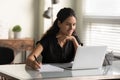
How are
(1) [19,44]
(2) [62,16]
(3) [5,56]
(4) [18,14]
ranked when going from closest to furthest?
1. (2) [62,16]
2. (3) [5,56]
3. (1) [19,44]
4. (4) [18,14]

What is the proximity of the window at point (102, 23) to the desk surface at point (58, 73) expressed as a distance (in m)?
1.96

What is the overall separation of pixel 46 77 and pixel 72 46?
1.01 meters

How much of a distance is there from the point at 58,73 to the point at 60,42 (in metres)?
0.73

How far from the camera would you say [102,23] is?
456 cm

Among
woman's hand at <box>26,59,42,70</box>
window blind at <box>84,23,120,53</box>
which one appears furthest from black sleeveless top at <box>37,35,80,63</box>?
window blind at <box>84,23,120,53</box>

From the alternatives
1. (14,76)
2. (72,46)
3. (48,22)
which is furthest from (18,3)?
(14,76)

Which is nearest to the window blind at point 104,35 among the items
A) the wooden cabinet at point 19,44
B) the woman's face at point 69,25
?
the wooden cabinet at point 19,44

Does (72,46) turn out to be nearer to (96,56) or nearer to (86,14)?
(96,56)

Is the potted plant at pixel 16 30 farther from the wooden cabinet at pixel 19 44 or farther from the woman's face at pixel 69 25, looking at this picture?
the woman's face at pixel 69 25

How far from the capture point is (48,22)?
4.88m

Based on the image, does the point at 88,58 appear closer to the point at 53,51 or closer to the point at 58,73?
the point at 58,73

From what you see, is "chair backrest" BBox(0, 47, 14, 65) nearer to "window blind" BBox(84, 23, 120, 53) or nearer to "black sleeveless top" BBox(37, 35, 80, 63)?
"black sleeveless top" BBox(37, 35, 80, 63)

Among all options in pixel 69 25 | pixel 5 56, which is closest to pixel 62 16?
pixel 69 25

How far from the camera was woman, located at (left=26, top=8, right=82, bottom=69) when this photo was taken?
8.88ft
